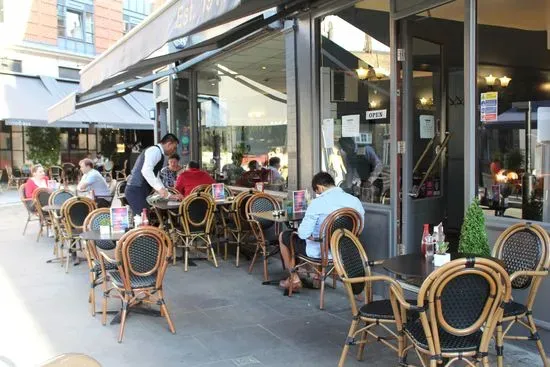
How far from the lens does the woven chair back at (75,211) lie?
693 centimetres

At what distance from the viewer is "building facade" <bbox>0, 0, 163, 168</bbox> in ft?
66.0

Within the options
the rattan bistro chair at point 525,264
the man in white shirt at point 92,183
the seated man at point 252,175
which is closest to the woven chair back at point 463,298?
the rattan bistro chair at point 525,264

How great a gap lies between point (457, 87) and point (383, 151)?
189cm

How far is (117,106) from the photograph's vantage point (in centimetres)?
2103

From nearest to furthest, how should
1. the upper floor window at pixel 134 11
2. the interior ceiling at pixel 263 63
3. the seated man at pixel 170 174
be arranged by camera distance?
the interior ceiling at pixel 263 63 → the seated man at pixel 170 174 → the upper floor window at pixel 134 11

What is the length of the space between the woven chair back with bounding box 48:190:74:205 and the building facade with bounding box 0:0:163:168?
10.1 meters

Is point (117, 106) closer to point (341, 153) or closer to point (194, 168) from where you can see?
point (194, 168)

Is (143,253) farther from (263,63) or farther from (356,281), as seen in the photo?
(263,63)

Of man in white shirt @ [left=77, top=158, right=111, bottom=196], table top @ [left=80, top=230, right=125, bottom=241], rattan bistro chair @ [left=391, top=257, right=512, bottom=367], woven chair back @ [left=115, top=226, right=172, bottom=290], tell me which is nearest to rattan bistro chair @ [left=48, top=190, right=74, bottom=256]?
man in white shirt @ [left=77, top=158, right=111, bottom=196]

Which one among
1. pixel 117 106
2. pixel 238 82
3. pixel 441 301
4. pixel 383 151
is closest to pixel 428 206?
pixel 383 151

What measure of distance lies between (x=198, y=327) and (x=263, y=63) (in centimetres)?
486

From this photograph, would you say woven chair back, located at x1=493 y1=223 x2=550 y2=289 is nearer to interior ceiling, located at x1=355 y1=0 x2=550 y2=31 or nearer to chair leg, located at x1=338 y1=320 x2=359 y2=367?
chair leg, located at x1=338 y1=320 x2=359 y2=367

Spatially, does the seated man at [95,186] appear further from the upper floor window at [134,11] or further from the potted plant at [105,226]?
the upper floor window at [134,11]

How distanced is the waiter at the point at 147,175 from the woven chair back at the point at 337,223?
267 cm
